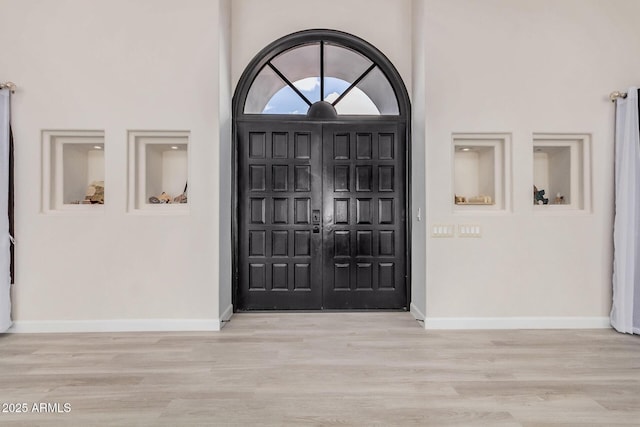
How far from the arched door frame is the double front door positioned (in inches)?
2.5

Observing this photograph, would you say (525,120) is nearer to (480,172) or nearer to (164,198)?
(480,172)

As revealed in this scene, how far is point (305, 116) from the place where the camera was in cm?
485

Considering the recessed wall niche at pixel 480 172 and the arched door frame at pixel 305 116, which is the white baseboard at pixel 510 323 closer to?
the arched door frame at pixel 305 116

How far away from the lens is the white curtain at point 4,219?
3855 millimetres

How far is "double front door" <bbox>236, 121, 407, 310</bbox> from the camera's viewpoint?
4.84 meters

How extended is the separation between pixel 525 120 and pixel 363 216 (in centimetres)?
206

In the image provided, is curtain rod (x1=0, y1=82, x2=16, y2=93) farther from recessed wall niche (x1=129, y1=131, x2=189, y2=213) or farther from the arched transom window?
the arched transom window

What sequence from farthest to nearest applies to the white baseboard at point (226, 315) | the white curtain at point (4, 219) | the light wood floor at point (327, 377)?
the white baseboard at point (226, 315), the white curtain at point (4, 219), the light wood floor at point (327, 377)

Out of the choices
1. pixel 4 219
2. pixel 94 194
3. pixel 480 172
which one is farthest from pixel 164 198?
pixel 480 172

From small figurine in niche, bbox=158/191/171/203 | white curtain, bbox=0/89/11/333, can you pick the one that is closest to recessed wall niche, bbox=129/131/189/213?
small figurine in niche, bbox=158/191/171/203

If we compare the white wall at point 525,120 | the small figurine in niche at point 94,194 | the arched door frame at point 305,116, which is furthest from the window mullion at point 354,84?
the small figurine in niche at point 94,194

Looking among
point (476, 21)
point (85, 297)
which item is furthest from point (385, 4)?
point (85, 297)

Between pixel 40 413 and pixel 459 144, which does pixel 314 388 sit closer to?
pixel 40 413

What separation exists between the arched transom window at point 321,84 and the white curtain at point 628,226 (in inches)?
94.5
